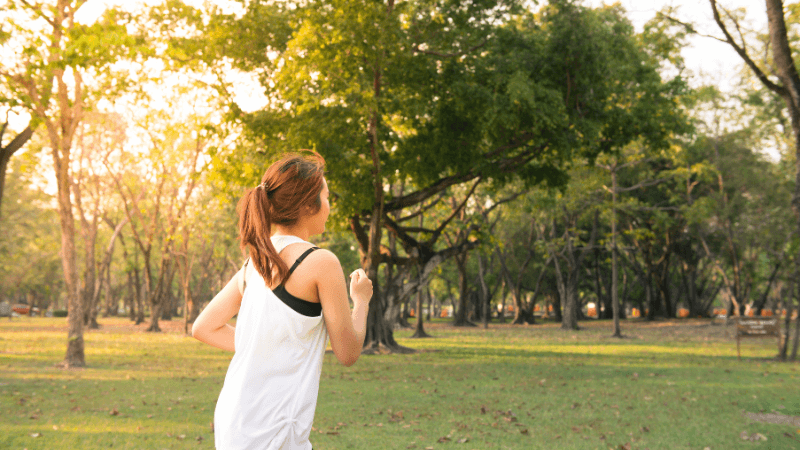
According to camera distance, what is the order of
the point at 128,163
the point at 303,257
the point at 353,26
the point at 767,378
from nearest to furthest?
the point at 303,257
the point at 767,378
the point at 353,26
the point at 128,163

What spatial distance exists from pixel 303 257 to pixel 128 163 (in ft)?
109

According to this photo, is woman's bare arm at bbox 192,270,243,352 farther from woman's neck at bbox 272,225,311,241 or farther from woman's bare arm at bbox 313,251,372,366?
woman's bare arm at bbox 313,251,372,366

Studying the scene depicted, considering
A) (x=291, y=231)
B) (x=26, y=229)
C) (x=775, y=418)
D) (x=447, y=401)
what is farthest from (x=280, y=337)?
(x=26, y=229)

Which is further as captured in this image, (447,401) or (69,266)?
A: (69,266)

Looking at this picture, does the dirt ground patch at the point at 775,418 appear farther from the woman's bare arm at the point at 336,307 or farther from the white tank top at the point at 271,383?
the white tank top at the point at 271,383

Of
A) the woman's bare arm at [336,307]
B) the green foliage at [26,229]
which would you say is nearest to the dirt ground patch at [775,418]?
the woman's bare arm at [336,307]

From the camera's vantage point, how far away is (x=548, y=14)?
18.1 m

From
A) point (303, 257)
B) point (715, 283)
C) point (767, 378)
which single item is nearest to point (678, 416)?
point (767, 378)

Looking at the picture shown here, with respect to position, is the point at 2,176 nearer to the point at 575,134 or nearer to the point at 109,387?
the point at 109,387

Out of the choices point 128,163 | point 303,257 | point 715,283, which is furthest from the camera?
point 715,283

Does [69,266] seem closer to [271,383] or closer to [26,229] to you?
[271,383]

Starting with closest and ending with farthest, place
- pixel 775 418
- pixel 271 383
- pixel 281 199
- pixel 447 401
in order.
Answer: pixel 271 383, pixel 281 199, pixel 775 418, pixel 447 401

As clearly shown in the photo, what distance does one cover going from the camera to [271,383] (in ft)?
7.16

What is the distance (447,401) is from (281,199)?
9.43 metres
